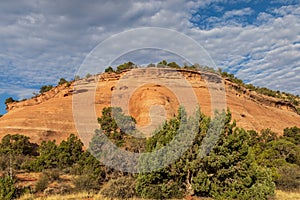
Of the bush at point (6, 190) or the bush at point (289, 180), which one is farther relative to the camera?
the bush at point (289, 180)

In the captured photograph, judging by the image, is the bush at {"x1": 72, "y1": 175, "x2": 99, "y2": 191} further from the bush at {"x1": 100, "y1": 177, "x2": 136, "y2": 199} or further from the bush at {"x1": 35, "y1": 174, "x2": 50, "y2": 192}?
the bush at {"x1": 100, "y1": 177, "x2": 136, "y2": 199}

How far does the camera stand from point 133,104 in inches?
1869

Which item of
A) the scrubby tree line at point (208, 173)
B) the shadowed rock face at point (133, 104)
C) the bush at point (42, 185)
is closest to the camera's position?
the scrubby tree line at point (208, 173)

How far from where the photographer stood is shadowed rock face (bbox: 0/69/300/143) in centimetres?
4322

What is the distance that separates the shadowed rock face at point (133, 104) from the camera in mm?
43219

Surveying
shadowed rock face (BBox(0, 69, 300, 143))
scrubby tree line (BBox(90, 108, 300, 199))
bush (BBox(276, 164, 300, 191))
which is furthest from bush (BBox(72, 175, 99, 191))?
shadowed rock face (BBox(0, 69, 300, 143))

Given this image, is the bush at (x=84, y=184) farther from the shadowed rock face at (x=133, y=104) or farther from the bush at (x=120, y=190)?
the shadowed rock face at (x=133, y=104)

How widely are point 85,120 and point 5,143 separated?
1056 centimetres

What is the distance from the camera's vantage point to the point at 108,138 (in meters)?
23.2

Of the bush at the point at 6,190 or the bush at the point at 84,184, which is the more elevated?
the bush at the point at 6,190

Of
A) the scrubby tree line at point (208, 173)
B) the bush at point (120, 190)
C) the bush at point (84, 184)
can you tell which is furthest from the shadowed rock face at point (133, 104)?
the scrubby tree line at point (208, 173)

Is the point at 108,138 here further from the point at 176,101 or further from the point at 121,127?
the point at 176,101

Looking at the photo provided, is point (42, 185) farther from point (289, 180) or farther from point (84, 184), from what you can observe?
point (289, 180)

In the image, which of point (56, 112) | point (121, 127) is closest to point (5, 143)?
point (56, 112)
